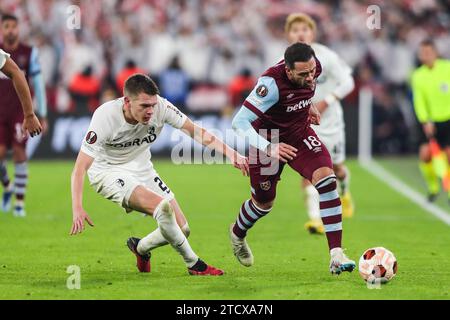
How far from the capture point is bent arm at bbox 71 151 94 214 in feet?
28.3

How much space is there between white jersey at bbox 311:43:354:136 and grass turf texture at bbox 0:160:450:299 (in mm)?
1246

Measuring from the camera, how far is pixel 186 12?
995 inches

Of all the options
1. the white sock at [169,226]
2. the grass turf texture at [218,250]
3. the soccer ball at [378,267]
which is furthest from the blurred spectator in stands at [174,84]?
the soccer ball at [378,267]

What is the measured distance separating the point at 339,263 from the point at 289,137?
1315 mm

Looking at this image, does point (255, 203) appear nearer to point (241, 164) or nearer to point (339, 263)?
point (241, 164)

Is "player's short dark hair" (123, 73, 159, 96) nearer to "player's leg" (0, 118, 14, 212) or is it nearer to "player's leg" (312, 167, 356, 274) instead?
"player's leg" (312, 167, 356, 274)

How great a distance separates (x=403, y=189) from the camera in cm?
1781

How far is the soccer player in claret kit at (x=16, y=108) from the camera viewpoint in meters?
13.7

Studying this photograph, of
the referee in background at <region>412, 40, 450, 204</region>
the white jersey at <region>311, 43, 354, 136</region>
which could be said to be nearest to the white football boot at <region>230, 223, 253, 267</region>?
the white jersey at <region>311, 43, 354, 136</region>

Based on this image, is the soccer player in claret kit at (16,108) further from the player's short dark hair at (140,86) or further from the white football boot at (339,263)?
the white football boot at (339,263)

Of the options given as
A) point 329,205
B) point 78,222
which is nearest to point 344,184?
point 329,205

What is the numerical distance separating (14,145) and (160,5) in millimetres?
11727

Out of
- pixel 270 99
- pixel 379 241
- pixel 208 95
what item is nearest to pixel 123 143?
pixel 270 99
